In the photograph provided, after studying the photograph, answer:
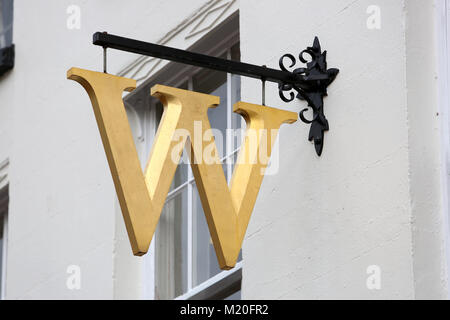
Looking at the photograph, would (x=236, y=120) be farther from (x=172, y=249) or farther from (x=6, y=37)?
(x=6, y=37)

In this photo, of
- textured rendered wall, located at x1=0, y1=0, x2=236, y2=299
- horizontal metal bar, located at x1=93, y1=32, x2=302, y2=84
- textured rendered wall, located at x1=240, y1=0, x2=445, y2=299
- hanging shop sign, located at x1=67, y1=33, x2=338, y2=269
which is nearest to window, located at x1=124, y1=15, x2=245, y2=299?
textured rendered wall, located at x1=0, y1=0, x2=236, y2=299

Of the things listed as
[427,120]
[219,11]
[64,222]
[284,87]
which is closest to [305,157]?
[284,87]

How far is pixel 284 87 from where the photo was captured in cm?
601

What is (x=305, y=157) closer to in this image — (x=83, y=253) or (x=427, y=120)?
(x=427, y=120)

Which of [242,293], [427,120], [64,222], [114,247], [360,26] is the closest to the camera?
[427,120]

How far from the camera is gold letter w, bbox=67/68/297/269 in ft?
17.0

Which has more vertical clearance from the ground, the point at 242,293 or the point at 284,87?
the point at 284,87

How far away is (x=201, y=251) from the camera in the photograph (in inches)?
287

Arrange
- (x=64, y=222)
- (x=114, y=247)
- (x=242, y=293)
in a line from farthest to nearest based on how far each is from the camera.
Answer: (x=64, y=222), (x=114, y=247), (x=242, y=293)

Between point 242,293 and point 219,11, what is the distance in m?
1.89

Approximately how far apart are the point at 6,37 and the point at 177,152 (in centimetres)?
517

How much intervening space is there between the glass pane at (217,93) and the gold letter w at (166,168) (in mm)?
1668

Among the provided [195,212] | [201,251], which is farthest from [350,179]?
[195,212]

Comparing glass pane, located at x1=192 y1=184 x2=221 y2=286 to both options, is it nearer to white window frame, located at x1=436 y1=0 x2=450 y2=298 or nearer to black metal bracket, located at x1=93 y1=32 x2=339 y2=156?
black metal bracket, located at x1=93 y1=32 x2=339 y2=156
